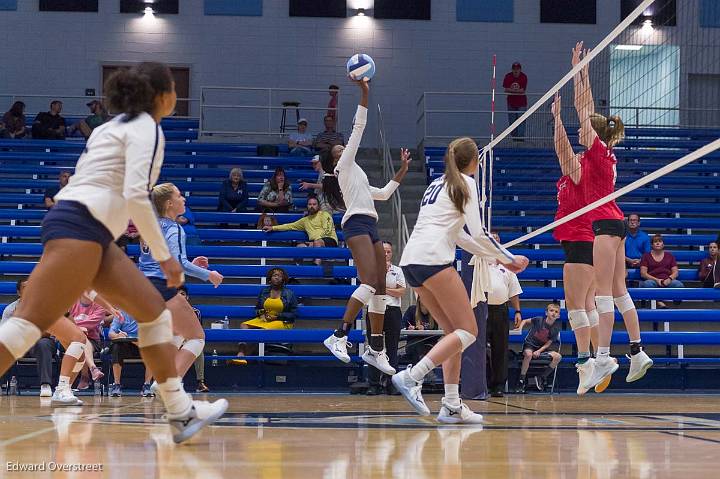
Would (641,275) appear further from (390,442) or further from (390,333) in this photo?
(390,442)

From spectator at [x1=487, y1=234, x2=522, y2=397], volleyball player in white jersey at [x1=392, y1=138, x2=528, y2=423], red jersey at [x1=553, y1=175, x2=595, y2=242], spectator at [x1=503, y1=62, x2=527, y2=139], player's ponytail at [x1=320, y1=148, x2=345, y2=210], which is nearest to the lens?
volleyball player in white jersey at [x1=392, y1=138, x2=528, y2=423]

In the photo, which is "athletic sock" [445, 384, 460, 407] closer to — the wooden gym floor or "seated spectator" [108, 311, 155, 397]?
the wooden gym floor

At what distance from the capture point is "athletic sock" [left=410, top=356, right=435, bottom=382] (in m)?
6.31

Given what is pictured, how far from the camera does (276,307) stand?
13.0 metres

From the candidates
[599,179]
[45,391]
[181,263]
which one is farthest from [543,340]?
[181,263]

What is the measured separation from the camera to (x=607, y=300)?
7652mm

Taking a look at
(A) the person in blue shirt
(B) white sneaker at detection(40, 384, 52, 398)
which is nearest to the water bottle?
(B) white sneaker at detection(40, 384, 52, 398)

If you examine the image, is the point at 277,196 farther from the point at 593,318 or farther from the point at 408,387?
the point at 408,387

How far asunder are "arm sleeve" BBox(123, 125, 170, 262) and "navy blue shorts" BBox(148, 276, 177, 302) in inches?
74.3

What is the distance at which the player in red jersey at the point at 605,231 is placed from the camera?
7.44 metres

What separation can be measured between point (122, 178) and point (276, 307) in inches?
344

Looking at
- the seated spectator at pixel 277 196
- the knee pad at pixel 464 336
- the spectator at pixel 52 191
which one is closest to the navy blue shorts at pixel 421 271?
the knee pad at pixel 464 336

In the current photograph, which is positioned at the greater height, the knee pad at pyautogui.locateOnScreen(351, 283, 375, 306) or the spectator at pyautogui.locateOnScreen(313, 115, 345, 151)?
the spectator at pyautogui.locateOnScreen(313, 115, 345, 151)

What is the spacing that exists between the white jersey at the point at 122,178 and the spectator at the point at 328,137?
42.7 ft
